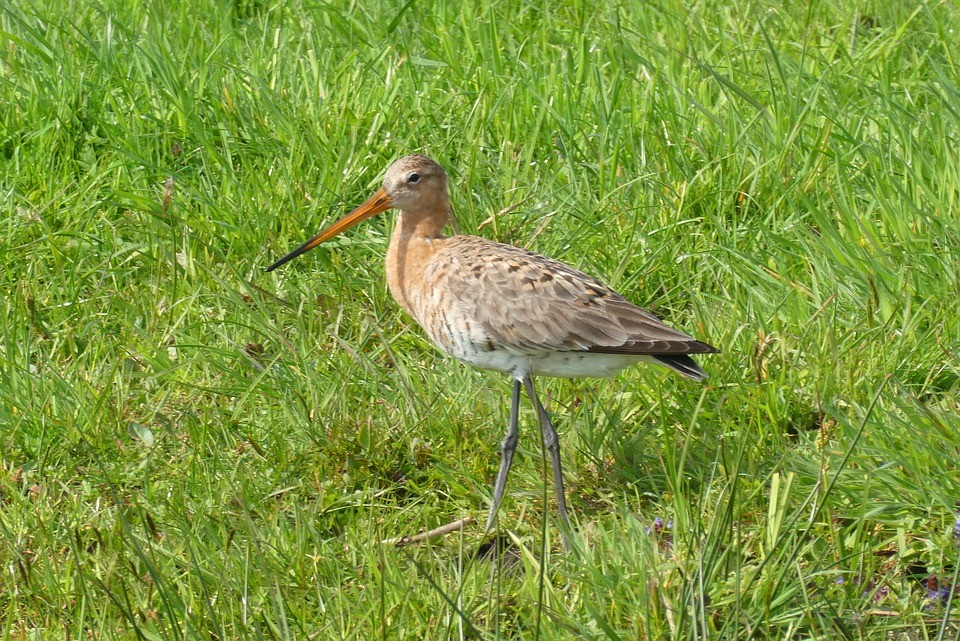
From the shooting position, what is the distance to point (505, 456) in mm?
4633

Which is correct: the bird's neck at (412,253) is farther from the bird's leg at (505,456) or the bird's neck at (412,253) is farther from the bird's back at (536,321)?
the bird's leg at (505,456)

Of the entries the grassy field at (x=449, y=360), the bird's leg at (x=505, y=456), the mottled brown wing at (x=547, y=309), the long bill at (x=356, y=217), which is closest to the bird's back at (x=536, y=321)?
the mottled brown wing at (x=547, y=309)

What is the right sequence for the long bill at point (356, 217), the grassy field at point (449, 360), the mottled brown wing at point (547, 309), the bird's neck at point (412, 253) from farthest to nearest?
the long bill at point (356, 217), the bird's neck at point (412, 253), the mottled brown wing at point (547, 309), the grassy field at point (449, 360)

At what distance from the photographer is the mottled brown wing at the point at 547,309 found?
4.49 metres

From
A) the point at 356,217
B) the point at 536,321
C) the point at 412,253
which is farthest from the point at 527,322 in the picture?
the point at 356,217

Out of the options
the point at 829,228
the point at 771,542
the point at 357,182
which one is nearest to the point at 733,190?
the point at 829,228

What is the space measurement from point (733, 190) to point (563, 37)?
178cm

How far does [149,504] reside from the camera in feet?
15.2

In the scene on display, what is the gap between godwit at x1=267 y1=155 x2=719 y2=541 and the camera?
4.52 m

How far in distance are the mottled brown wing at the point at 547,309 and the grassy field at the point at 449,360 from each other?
383 millimetres

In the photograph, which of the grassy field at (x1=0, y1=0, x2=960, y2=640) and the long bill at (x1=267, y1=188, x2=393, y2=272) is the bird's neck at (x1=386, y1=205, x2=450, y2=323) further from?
the grassy field at (x1=0, y1=0, x2=960, y2=640)

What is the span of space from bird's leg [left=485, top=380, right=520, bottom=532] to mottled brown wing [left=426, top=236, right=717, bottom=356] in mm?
212

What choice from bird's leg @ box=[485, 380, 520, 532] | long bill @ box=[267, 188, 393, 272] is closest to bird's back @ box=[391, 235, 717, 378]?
bird's leg @ box=[485, 380, 520, 532]

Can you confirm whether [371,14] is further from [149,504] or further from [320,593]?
[320,593]
